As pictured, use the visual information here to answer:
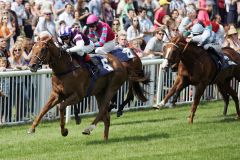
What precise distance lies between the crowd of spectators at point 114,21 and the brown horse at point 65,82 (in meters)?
2.56

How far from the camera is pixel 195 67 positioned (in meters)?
16.2

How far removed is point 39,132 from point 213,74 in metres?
3.61

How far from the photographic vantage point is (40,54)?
13164 millimetres

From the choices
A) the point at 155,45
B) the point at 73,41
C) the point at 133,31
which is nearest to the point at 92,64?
the point at 73,41

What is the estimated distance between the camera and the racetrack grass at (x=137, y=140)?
12.5 metres

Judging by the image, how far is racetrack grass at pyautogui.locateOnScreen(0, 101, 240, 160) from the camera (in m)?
12.5

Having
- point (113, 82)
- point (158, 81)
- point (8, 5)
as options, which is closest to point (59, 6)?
point (8, 5)

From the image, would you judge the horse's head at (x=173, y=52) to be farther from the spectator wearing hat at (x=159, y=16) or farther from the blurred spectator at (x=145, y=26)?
the spectator wearing hat at (x=159, y=16)

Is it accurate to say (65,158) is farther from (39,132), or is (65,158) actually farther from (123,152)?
(39,132)

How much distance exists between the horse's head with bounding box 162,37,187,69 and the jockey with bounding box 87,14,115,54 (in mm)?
1019

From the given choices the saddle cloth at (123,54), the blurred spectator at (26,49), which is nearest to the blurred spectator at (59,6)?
the blurred spectator at (26,49)

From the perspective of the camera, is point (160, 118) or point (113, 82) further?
point (160, 118)

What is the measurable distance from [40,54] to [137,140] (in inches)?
80.2

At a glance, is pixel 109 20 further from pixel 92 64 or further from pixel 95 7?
pixel 92 64
